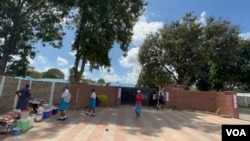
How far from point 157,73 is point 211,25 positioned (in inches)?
354

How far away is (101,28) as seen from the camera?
19.4 metres

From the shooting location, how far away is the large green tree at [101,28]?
17531mm

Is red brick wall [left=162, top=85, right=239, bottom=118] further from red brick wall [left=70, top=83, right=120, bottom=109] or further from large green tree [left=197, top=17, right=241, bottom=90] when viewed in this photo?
large green tree [left=197, top=17, right=241, bottom=90]

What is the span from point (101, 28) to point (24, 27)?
6199mm

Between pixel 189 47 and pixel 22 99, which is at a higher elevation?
pixel 189 47

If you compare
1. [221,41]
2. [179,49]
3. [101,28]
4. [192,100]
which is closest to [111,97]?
[101,28]

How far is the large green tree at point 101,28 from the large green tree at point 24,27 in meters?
1.78

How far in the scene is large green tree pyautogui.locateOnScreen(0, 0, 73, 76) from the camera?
17984 millimetres

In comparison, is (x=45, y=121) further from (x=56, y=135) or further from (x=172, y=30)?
(x=172, y=30)

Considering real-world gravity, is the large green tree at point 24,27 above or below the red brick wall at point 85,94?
above

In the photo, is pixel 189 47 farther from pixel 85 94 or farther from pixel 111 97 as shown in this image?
pixel 85 94

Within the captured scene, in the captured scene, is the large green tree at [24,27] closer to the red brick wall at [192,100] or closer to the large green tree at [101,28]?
the large green tree at [101,28]

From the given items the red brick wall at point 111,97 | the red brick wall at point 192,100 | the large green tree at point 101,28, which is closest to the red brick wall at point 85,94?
the red brick wall at point 111,97

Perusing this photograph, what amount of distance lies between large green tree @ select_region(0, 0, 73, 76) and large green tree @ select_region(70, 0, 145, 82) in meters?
1.78
